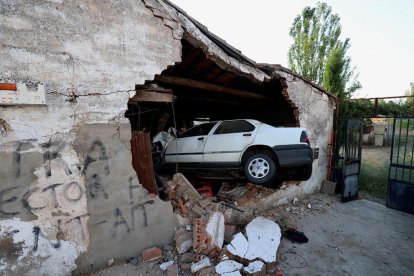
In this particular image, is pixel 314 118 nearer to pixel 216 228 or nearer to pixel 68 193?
pixel 216 228

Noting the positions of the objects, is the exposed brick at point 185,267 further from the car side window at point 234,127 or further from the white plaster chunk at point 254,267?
the car side window at point 234,127

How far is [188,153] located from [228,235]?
2388mm

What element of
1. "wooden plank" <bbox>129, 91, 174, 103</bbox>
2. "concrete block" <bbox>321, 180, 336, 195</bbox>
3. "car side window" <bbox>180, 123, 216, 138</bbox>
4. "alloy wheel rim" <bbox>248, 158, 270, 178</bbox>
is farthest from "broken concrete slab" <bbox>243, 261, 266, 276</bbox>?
"concrete block" <bbox>321, 180, 336, 195</bbox>

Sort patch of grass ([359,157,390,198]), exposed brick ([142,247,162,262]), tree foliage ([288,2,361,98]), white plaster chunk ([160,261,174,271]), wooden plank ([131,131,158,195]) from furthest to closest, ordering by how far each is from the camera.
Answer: tree foliage ([288,2,361,98]), patch of grass ([359,157,390,198]), wooden plank ([131,131,158,195]), exposed brick ([142,247,162,262]), white plaster chunk ([160,261,174,271])

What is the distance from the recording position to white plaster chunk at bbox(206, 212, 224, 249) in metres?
3.68

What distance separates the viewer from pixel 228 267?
3.36 metres

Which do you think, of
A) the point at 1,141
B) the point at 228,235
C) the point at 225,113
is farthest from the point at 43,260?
the point at 225,113

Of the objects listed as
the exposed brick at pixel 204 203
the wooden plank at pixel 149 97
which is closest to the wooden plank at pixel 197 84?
the wooden plank at pixel 149 97

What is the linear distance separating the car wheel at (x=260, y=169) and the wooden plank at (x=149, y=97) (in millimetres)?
2253

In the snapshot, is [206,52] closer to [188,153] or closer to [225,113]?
[188,153]

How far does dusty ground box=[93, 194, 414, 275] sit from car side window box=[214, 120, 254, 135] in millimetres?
2256

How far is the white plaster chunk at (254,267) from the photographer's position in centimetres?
330

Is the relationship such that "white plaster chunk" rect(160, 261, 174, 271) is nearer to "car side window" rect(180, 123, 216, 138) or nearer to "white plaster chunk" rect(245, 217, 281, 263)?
"white plaster chunk" rect(245, 217, 281, 263)

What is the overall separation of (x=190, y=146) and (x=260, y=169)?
1907mm
